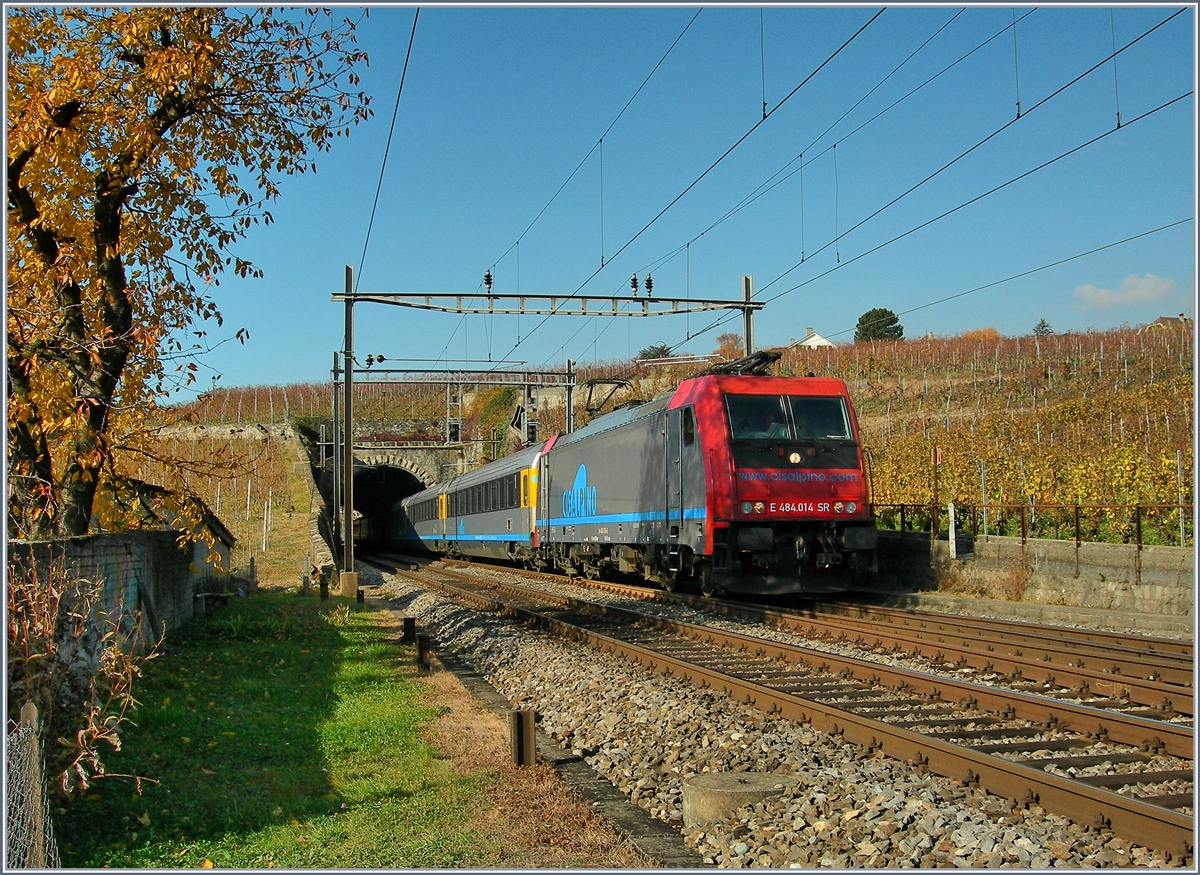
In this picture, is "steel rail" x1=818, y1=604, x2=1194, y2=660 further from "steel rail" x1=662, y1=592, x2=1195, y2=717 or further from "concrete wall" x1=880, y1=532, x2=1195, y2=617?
"concrete wall" x1=880, y1=532, x2=1195, y2=617

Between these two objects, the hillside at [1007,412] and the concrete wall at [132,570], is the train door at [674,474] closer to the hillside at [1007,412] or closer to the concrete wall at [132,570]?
the hillside at [1007,412]

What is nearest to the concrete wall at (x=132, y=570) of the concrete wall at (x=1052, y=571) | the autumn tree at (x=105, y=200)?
the autumn tree at (x=105, y=200)

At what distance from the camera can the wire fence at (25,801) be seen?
4895mm

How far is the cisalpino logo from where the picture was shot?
21.6 m

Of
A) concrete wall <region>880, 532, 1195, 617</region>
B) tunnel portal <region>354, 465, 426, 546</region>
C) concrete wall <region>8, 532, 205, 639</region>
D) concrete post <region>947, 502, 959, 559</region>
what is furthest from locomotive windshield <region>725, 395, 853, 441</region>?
tunnel portal <region>354, 465, 426, 546</region>

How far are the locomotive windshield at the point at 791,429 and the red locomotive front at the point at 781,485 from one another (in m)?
0.02

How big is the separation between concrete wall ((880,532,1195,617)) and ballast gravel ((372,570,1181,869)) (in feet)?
25.3

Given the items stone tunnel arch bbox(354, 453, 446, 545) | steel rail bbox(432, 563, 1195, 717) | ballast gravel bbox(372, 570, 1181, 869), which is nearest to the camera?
ballast gravel bbox(372, 570, 1181, 869)

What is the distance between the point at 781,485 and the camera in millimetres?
15336

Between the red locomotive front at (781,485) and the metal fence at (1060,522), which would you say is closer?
the red locomotive front at (781,485)

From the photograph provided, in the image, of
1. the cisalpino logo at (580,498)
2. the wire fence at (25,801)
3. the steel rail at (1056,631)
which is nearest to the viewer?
the wire fence at (25,801)

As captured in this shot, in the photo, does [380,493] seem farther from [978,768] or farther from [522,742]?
[978,768]

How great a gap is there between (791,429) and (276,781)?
10.5 m

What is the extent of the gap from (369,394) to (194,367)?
6498 cm
